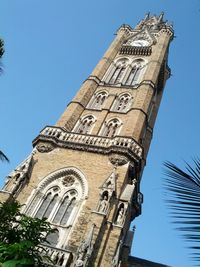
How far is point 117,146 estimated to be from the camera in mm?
17938

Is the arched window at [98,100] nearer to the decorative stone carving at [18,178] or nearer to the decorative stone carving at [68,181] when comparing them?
the decorative stone carving at [68,181]

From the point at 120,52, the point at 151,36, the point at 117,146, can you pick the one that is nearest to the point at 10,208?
the point at 117,146

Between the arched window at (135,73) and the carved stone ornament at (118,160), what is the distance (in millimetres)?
9756

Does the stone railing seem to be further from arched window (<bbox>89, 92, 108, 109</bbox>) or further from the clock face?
the clock face

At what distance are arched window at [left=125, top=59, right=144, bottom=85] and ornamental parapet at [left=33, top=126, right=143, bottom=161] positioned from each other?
8.36 metres

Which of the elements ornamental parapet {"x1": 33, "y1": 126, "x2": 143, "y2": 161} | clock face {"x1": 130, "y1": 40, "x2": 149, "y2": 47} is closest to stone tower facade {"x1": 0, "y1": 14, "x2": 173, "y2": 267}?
ornamental parapet {"x1": 33, "y1": 126, "x2": 143, "y2": 161}

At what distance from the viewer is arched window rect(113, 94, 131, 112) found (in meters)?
23.1

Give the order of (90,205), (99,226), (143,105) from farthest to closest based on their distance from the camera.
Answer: (143,105) → (90,205) → (99,226)

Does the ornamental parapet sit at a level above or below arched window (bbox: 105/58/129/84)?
below

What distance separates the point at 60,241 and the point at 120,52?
19.7 meters

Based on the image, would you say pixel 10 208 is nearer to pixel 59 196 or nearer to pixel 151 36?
pixel 59 196

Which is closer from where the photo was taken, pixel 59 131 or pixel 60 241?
pixel 60 241

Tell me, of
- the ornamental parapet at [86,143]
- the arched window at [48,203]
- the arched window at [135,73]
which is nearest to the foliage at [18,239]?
the arched window at [48,203]

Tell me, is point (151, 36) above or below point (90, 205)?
above
